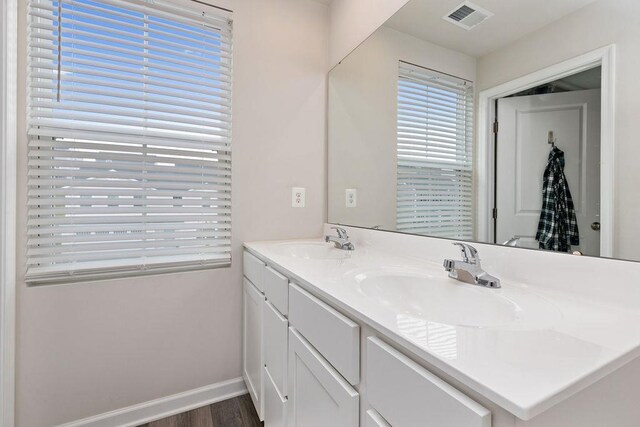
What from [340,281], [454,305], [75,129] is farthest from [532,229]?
[75,129]

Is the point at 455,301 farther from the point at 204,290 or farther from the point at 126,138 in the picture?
the point at 126,138

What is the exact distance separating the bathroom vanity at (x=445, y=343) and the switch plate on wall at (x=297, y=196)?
1.90ft

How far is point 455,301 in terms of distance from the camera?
2.91ft

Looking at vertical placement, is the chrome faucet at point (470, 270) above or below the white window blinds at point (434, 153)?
below

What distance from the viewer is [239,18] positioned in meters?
1.64

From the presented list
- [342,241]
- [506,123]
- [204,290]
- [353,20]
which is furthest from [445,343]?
[353,20]

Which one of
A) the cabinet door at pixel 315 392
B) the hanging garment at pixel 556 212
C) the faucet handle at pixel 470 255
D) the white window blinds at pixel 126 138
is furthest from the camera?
the white window blinds at pixel 126 138

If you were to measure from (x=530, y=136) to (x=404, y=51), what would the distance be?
0.73m

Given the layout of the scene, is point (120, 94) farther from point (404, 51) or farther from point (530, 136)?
point (530, 136)

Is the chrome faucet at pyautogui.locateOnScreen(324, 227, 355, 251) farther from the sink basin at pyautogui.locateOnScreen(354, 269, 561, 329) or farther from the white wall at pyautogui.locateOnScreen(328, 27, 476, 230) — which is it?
the sink basin at pyautogui.locateOnScreen(354, 269, 561, 329)

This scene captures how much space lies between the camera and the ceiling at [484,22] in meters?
0.85

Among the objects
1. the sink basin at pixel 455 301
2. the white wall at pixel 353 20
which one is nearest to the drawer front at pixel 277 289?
the sink basin at pixel 455 301

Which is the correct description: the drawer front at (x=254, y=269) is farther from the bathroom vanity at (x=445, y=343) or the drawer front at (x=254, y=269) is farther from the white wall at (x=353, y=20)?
the white wall at (x=353, y=20)

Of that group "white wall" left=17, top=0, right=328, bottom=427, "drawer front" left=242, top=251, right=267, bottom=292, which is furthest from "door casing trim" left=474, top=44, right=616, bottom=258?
"white wall" left=17, top=0, right=328, bottom=427
